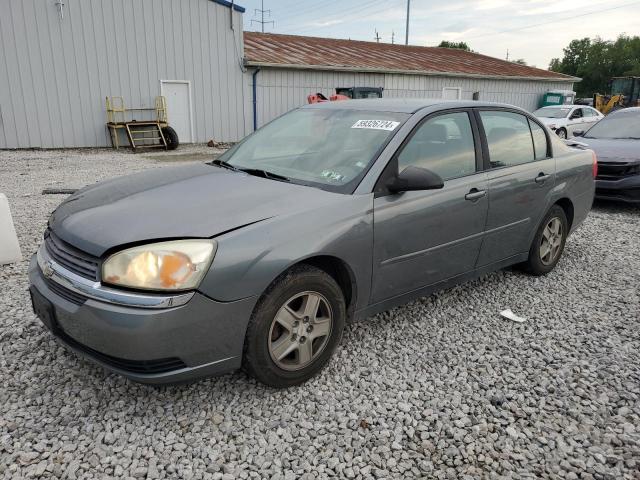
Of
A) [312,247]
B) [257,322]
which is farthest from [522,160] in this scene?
[257,322]

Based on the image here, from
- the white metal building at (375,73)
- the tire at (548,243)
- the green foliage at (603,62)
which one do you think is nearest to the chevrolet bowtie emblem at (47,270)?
the tire at (548,243)

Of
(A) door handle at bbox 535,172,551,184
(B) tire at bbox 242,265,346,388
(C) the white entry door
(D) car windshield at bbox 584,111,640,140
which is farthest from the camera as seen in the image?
(C) the white entry door

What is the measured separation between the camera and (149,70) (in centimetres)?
1582

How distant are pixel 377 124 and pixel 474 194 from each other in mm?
888

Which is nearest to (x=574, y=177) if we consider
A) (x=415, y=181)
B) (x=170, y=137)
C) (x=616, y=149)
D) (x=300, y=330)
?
(x=415, y=181)

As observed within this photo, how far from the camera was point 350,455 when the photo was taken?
2.33 m

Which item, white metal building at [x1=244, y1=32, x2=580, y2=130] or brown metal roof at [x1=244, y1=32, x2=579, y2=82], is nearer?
white metal building at [x1=244, y1=32, x2=580, y2=130]

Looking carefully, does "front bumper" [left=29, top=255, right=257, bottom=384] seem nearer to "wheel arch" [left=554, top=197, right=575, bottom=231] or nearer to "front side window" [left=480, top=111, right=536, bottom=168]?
"front side window" [left=480, top=111, right=536, bottom=168]

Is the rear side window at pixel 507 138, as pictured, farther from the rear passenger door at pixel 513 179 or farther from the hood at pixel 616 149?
the hood at pixel 616 149

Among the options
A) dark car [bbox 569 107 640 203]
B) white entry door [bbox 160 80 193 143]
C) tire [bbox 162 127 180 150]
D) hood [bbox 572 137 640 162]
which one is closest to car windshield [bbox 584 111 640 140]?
dark car [bbox 569 107 640 203]

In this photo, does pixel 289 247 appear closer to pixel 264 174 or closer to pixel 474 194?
pixel 264 174

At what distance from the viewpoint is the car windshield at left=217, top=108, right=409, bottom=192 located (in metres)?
3.09

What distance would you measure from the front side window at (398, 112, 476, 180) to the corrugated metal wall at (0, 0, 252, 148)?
1439 cm

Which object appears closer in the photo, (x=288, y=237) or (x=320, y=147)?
(x=288, y=237)
